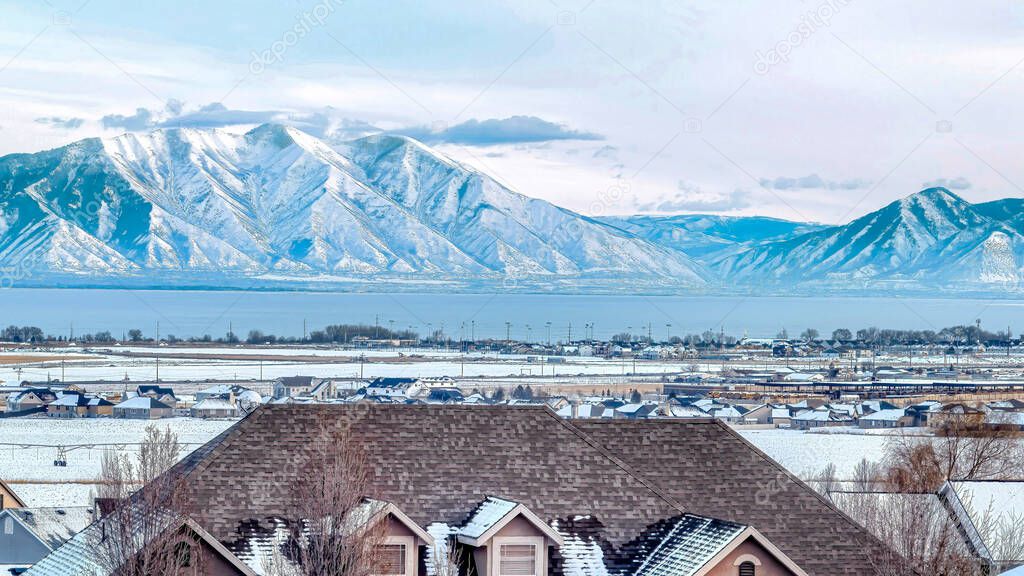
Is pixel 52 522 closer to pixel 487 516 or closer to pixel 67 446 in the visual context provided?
pixel 487 516

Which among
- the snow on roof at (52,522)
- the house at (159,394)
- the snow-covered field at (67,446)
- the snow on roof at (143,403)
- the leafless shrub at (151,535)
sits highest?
the leafless shrub at (151,535)

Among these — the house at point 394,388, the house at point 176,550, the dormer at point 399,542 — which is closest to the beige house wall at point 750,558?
the dormer at point 399,542

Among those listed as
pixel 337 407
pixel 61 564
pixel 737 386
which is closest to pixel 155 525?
pixel 61 564

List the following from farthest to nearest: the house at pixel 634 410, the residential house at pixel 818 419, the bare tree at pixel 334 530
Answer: the residential house at pixel 818 419
the house at pixel 634 410
the bare tree at pixel 334 530

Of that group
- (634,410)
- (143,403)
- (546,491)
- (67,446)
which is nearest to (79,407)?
(143,403)

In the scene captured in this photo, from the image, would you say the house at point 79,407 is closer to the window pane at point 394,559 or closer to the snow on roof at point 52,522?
the snow on roof at point 52,522
